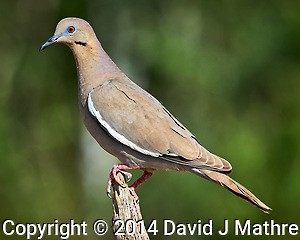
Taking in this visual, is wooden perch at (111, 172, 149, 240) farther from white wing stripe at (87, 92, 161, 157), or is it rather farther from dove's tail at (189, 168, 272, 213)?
dove's tail at (189, 168, 272, 213)

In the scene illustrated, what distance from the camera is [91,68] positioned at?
735 centimetres

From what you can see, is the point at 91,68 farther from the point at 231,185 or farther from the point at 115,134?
the point at 231,185

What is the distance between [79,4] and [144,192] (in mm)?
2723

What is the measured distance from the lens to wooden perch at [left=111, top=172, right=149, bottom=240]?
6.55 metres

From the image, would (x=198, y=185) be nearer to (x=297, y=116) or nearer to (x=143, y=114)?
(x=297, y=116)

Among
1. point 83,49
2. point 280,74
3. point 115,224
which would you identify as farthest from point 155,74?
point 115,224

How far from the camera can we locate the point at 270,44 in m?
15.0

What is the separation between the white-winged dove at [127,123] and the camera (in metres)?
7.00

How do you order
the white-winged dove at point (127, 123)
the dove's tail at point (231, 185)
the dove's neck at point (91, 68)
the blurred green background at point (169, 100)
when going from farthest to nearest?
1. the blurred green background at point (169, 100)
2. the dove's neck at point (91, 68)
3. the white-winged dove at point (127, 123)
4. the dove's tail at point (231, 185)

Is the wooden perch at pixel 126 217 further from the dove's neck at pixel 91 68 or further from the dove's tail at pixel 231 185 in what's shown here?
the dove's neck at pixel 91 68

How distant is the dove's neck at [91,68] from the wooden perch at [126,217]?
0.80 m

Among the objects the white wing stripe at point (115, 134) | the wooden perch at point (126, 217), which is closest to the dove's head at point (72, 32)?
the white wing stripe at point (115, 134)

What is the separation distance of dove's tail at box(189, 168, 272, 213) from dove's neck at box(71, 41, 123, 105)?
0.91 metres

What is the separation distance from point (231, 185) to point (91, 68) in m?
1.32
